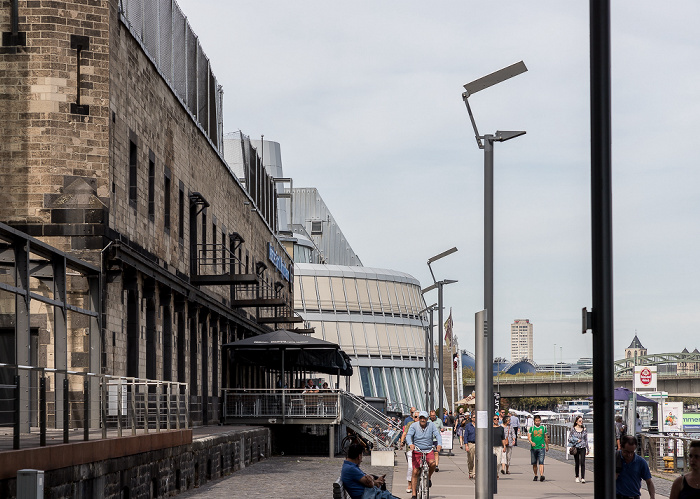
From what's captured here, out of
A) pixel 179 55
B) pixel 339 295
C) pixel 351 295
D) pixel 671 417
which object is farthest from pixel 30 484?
pixel 351 295

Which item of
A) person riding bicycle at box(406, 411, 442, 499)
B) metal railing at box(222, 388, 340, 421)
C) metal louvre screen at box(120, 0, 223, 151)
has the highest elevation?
metal louvre screen at box(120, 0, 223, 151)

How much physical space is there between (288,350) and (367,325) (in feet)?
181

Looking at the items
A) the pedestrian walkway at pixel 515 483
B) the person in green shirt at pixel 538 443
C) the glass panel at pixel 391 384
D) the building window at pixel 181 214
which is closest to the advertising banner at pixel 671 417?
the pedestrian walkway at pixel 515 483

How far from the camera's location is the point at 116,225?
24.3 m

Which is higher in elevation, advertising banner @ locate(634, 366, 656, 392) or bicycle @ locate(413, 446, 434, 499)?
advertising banner @ locate(634, 366, 656, 392)

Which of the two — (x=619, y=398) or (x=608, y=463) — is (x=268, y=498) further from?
(x=619, y=398)

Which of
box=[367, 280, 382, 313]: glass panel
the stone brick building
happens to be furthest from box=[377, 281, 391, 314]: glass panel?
Answer: the stone brick building

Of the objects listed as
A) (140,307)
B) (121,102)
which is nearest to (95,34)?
(121,102)

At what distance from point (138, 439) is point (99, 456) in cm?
245

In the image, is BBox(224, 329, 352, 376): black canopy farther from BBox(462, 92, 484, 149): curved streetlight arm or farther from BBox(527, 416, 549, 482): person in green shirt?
BBox(462, 92, 484, 149): curved streetlight arm

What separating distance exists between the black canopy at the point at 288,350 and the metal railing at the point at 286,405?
1.27m

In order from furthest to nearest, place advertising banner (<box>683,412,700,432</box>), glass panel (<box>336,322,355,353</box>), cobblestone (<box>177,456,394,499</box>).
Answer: glass panel (<box>336,322,355,353</box>) → advertising banner (<box>683,412,700,432</box>) → cobblestone (<box>177,456,394,499</box>)

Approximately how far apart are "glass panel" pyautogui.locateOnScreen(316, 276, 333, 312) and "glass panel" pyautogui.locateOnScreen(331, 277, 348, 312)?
433 millimetres

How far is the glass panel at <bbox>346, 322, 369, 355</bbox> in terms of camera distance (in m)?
91.8
